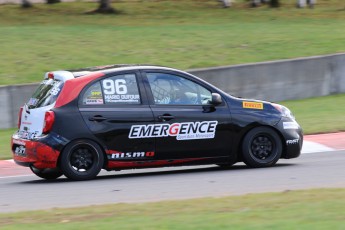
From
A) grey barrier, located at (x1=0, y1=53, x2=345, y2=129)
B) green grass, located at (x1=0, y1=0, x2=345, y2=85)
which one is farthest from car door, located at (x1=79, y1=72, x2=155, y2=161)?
green grass, located at (x1=0, y1=0, x2=345, y2=85)

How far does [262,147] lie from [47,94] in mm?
3062

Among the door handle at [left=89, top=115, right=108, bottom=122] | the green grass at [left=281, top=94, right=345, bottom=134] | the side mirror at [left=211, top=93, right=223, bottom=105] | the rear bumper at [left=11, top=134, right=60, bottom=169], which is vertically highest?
the side mirror at [left=211, top=93, right=223, bottom=105]

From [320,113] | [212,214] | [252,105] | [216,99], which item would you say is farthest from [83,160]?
[320,113]

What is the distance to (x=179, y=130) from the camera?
1153cm

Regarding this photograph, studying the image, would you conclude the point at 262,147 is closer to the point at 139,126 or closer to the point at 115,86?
the point at 139,126

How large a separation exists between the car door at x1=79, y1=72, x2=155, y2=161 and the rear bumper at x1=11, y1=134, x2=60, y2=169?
618 millimetres

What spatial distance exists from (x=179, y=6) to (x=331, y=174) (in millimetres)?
29877

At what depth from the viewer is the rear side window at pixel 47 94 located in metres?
11.3

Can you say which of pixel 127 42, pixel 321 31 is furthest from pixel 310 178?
pixel 321 31

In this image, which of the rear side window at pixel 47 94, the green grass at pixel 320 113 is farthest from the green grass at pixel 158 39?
the rear side window at pixel 47 94

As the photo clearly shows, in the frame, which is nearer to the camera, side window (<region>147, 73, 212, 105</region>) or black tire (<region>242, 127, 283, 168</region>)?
side window (<region>147, 73, 212, 105</region>)

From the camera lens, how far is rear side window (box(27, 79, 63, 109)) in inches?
443

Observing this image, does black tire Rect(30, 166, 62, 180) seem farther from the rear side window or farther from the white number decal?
the white number decal

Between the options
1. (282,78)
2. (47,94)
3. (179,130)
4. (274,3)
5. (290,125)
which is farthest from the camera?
(274,3)
